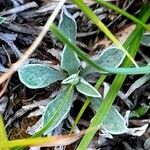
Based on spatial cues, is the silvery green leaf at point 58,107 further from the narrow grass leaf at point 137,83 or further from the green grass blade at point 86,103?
the narrow grass leaf at point 137,83

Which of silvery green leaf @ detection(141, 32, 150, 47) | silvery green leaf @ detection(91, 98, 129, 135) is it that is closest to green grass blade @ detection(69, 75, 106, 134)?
silvery green leaf @ detection(91, 98, 129, 135)

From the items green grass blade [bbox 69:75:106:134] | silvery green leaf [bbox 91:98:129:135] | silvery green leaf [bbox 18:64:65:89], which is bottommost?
silvery green leaf [bbox 91:98:129:135]

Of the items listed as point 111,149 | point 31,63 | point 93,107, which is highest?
point 31,63

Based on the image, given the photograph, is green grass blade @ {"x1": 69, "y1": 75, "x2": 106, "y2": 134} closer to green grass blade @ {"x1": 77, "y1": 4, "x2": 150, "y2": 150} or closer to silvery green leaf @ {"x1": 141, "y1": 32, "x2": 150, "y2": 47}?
green grass blade @ {"x1": 77, "y1": 4, "x2": 150, "y2": 150}

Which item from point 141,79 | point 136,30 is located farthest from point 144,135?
point 136,30

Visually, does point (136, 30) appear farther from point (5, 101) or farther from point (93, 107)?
point (5, 101)

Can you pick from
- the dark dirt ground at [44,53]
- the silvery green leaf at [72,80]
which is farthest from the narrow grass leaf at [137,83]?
the silvery green leaf at [72,80]

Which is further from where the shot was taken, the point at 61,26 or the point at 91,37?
the point at 91,37
